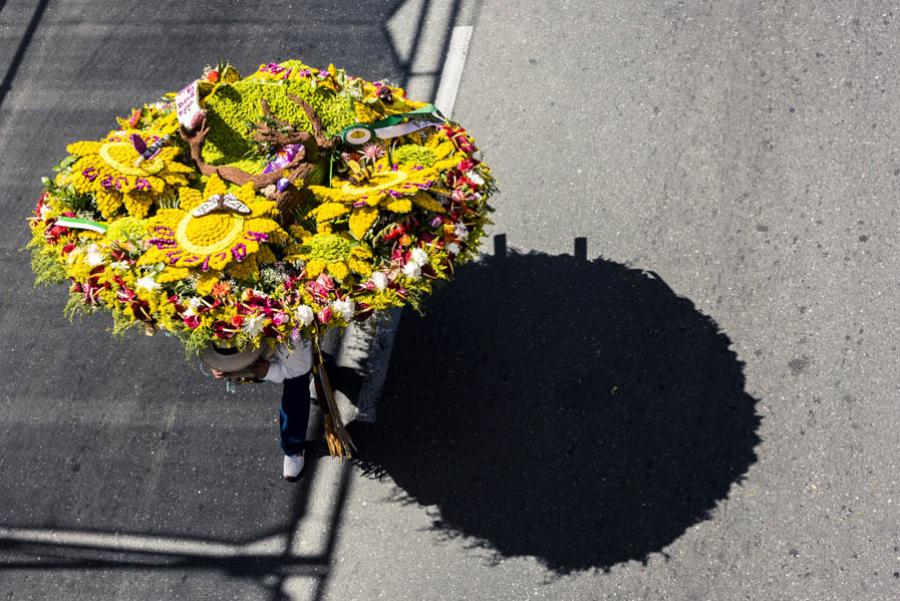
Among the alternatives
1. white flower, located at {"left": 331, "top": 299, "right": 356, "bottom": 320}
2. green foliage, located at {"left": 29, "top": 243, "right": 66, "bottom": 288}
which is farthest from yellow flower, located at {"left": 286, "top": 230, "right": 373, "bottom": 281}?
green foliage, located at {"left": 29, "top": 243, "right": 66, "bottom": 288}

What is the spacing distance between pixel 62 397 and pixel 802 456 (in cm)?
420

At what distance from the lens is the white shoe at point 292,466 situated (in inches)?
196

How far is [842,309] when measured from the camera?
199 inches

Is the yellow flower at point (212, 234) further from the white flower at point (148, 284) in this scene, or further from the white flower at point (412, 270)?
the white flower at point (412, 270)

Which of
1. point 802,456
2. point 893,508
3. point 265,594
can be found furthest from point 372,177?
point 893,508

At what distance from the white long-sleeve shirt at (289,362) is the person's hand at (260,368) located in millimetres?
A: 29

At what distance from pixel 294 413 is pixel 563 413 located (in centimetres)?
141

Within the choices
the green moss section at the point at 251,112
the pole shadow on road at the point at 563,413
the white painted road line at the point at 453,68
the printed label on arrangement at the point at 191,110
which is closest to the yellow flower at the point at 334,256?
the green moss section at the point at 251,112

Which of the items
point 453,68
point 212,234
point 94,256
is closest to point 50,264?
point 94,256

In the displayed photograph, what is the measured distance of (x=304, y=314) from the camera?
3904 mm

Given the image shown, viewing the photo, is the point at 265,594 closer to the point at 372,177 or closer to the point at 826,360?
the point at 372,177

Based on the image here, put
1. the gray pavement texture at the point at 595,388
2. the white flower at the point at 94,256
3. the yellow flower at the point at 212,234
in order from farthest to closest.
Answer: the gray pavement texture at the point at 595,388 < the white flower at the point at 94,256 < the yellow flower at the point at 212,234

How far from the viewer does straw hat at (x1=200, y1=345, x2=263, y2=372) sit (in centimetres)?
425

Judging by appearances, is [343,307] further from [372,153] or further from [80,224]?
[80,224]
